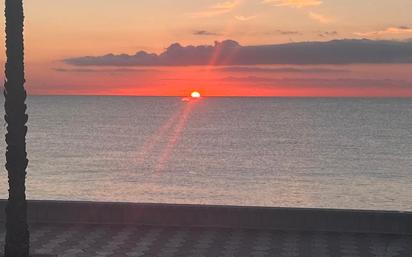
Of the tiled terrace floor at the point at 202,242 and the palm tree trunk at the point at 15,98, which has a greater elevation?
the palm tree trunk at the point at 15,98

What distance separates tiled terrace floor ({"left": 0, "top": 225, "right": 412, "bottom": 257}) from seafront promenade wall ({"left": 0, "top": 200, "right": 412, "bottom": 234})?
23 centimetres

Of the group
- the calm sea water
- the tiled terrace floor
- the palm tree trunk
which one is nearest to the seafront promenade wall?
the tiled terrace floor

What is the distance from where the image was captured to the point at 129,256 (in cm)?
1416

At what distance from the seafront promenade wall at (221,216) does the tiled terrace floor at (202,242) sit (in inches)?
8.9

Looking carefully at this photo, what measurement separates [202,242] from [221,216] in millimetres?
1521

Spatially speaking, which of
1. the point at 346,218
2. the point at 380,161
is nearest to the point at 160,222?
the point at 346,218

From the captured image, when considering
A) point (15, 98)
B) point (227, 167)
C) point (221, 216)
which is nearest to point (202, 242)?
point (221, 216)

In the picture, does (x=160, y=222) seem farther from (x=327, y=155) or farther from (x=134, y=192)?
(x=327, y=155)

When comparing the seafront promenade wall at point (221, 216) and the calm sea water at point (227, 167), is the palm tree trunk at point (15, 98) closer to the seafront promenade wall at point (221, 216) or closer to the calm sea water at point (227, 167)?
the seafront promenade wall at point (221, 216)

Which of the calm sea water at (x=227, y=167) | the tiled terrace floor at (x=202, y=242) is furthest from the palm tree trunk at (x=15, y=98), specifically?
the calm sea water at (x=227, y=167)

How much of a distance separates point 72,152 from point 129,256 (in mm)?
66826

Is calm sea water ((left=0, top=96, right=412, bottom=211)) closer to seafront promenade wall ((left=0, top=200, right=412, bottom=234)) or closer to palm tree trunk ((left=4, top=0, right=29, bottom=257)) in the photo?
seafront promenade wall ((left=0, top=200, right=412, bottom=234))

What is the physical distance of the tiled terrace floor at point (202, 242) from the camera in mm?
14570

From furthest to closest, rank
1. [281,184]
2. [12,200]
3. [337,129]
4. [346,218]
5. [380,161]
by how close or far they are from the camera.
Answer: [337,129] < [380,161] < [281,184] < [346,218] < [12,200]
